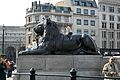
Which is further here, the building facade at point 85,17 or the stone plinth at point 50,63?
the building facade at point 85,17

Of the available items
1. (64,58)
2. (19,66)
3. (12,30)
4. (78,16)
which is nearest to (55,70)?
(64,58)

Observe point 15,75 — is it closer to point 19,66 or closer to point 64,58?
point 19,66

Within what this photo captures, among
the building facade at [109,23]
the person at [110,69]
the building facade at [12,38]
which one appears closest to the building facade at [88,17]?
the building facade at [109,23]

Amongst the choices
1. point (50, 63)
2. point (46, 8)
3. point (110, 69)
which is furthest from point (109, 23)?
point (110, 69)

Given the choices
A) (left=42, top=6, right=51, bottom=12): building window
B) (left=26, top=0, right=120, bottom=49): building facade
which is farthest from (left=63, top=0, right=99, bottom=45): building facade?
(left=42, top=6, right=51, bottom=12): building window

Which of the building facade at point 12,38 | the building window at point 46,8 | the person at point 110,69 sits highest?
the building window at point 46,8

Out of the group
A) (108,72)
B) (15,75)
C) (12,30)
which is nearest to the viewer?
(108,72)

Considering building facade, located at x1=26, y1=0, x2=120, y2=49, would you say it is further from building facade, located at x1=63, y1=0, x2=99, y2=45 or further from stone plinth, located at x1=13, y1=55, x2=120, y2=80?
stone plinth, located at x1=13, y1=55, x2=120, y2=80

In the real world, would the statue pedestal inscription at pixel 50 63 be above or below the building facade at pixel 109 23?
below

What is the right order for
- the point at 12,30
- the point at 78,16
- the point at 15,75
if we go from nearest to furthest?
the point at 15,75
the point at 78,16
the point at 12,30

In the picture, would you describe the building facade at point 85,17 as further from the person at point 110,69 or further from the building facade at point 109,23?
the person at point 110,69

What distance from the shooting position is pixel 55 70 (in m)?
12.4

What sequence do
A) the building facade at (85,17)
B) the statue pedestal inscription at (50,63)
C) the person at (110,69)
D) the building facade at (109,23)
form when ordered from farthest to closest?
the building facade at (109,23) → the building facade at (85,17) → the statue pedestal inscription at (50,63) → the person at (110,69)

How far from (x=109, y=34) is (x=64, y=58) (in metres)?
79.3
